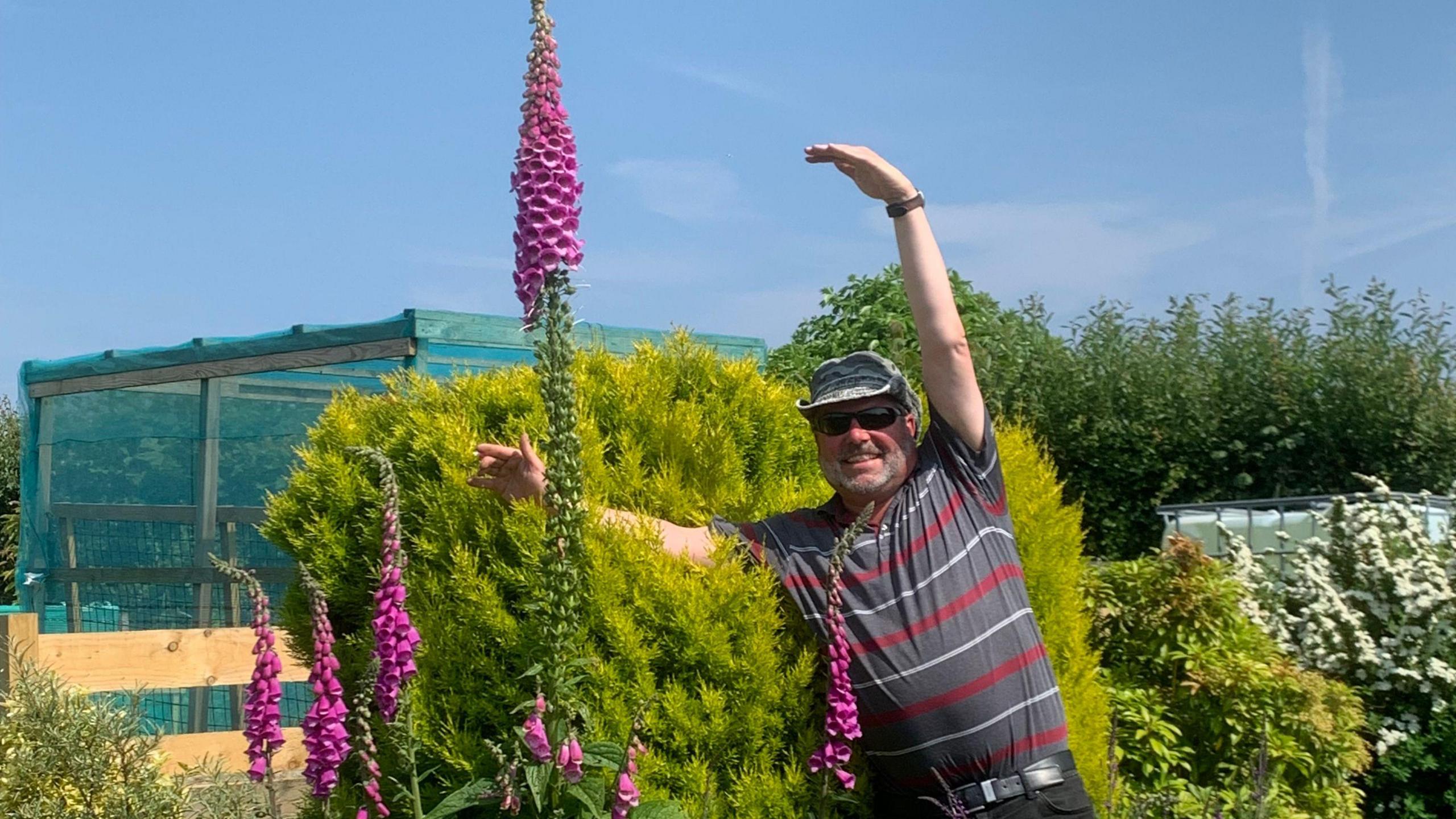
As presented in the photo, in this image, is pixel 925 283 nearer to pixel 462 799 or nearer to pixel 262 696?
pixel 462 799

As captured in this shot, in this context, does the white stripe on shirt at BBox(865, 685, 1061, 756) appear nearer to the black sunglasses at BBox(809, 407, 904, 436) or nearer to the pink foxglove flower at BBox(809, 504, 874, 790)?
the pink foxglove flower at BBox(809, 504, 874, 790)

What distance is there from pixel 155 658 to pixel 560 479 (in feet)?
18.3

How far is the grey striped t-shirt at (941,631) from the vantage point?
3.48 metres

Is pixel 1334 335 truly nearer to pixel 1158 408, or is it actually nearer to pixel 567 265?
pixel 1158 408

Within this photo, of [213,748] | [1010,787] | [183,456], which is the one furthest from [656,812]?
[183,456]

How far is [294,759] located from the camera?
6867 mm

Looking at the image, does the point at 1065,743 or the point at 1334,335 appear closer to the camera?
the point at 1065,743

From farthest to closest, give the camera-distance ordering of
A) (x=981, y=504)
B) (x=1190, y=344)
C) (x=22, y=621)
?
(x=1190, y=344) → (x=22, y=621) → (x=981, y=504)

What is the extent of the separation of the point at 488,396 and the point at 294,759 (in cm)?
338

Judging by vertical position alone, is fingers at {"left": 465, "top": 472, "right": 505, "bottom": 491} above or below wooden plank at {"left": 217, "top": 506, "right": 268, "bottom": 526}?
above

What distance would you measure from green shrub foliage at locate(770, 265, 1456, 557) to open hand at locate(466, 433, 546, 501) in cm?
770

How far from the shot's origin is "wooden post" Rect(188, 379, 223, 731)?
380 inches

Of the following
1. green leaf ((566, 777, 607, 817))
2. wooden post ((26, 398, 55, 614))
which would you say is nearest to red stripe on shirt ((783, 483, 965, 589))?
green leaf ((566, 777, 607, 817))

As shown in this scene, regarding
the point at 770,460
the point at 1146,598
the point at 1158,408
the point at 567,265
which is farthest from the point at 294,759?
the point at 1158,408
